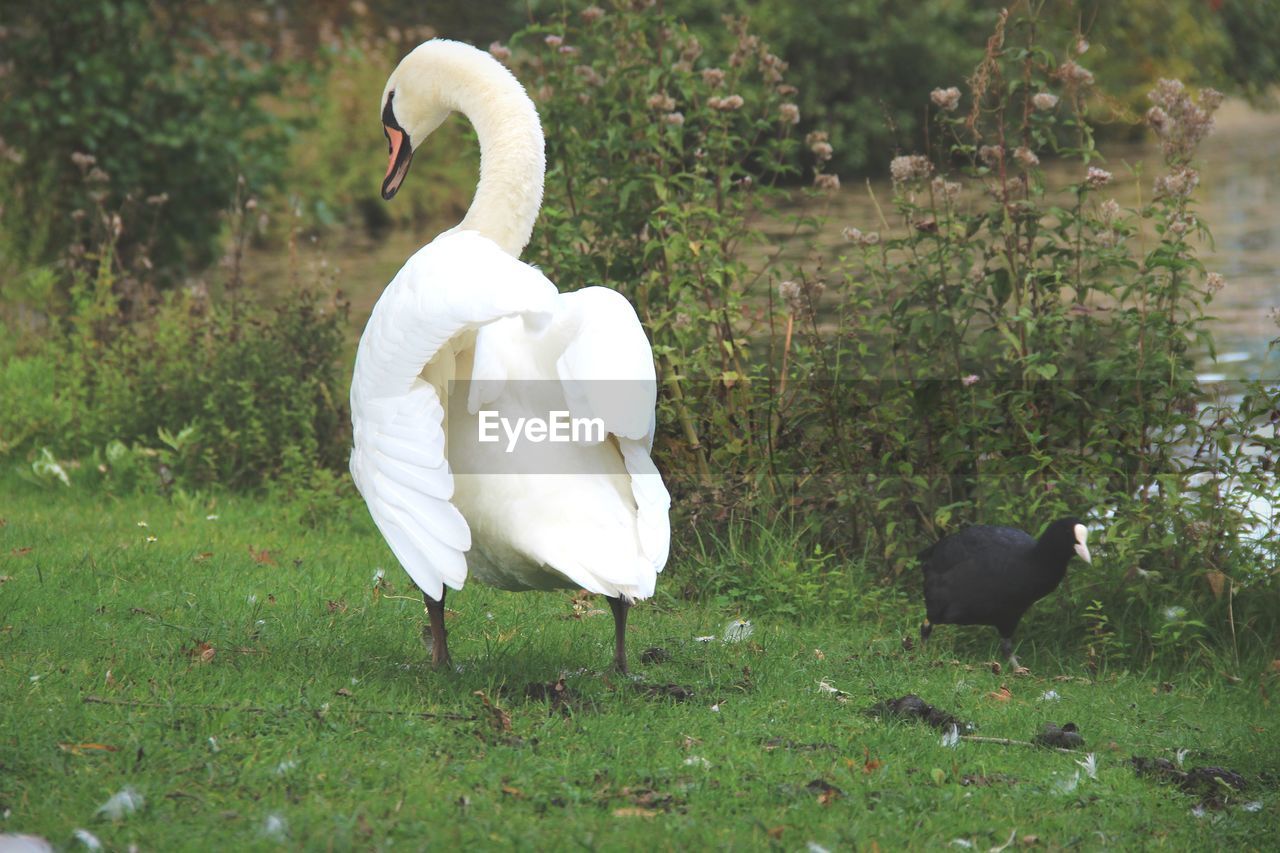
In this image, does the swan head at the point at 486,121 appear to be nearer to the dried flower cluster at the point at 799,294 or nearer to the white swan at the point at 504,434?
the white swan at the point at 504,434

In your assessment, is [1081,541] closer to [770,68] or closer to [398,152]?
[770,68]

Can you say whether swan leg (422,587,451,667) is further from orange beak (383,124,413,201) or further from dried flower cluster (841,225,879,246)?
dried flower cluster (841,225,879,246)

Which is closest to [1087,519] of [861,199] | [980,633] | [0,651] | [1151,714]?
[980,633]

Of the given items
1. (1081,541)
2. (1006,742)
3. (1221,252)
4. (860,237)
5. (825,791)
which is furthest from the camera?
(1221,252)

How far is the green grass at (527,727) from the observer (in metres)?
3.43

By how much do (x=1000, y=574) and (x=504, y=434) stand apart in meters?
2.11

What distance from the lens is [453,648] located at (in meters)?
5.05

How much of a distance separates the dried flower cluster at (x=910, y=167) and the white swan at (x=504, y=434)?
1981mm

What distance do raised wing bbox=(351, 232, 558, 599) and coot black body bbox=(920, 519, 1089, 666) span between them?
2.11 metres

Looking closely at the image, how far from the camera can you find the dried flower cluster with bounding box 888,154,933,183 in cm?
567

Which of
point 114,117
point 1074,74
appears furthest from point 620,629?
point 114,117

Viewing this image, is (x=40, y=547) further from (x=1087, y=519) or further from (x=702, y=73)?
(x=1087, y=519)

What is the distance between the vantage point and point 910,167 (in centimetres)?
567

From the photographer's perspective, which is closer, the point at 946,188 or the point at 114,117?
the point at 946,188
